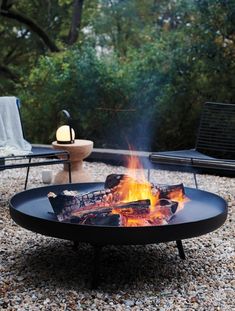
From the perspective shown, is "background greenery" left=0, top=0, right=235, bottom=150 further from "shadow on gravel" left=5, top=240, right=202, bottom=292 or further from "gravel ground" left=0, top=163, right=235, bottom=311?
"shadow on gravel" left=5, top=240, right=202, bottom=292

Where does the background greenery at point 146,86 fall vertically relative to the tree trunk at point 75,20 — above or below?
below

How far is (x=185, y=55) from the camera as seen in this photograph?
591 cm

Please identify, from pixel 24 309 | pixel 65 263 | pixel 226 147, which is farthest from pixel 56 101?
pixel 24 309

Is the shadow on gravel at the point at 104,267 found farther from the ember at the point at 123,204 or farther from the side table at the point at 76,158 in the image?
the side table at the point at 76,158

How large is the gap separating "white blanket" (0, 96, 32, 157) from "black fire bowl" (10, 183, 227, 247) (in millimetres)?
1607

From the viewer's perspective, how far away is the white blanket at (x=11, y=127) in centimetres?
424

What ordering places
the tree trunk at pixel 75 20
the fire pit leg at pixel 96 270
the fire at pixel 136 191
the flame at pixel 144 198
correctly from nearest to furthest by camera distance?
the fire pit leg at pixel 96 270
the flame at pixel 144 198
the fire at pixel 136 191
the tree trunk at pixel 75 20

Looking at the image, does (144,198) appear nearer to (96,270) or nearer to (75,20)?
(96,270)

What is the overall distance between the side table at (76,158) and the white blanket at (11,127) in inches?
11.1

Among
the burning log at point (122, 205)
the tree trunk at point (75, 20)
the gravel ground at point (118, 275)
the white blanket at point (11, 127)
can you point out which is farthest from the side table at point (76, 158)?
the tree trunk at point (75, 20)

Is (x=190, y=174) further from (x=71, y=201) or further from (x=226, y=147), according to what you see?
(x=71, y=201)

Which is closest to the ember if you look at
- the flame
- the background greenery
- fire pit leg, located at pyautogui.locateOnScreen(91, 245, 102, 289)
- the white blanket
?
the flame

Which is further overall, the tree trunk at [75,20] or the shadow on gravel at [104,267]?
the tree trunk at [75,20]

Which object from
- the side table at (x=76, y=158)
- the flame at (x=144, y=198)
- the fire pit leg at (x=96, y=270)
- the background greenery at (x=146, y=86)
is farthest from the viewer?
the background greenery at (x=146, y=86)
